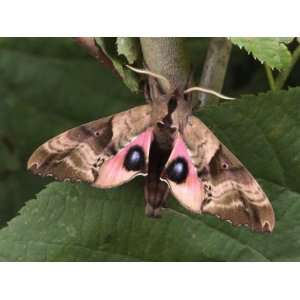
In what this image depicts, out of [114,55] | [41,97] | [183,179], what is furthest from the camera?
[41,97]

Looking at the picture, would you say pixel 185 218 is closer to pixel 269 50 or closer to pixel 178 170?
pixel 178 170

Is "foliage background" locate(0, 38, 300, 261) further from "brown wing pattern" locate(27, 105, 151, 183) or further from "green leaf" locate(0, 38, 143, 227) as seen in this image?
"green leaf" locate(0, 38, 143, 227)

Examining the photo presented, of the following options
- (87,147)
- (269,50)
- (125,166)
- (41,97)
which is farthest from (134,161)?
(41,97)

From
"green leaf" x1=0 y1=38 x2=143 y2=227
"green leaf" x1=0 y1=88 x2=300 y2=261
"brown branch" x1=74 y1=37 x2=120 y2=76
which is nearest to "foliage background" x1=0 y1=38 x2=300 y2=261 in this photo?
"green leaf" x1=0 y1=88 x2=300 y2=261

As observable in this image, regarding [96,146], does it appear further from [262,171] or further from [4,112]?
[4,112]

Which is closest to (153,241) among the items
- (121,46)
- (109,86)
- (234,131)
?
(234,131)

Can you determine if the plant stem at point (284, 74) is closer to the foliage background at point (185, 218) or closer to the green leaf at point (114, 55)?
the foliage background at point (185, 218)
